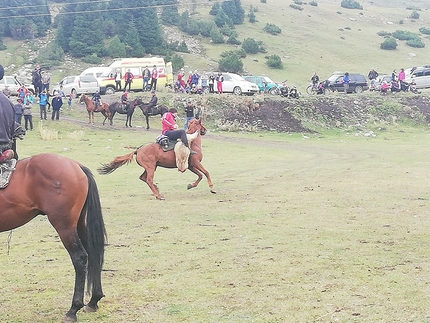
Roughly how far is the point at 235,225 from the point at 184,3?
86465 millimetres

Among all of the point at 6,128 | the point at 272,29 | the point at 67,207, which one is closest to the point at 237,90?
the point at 6,128

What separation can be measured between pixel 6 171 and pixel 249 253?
414 centimetres

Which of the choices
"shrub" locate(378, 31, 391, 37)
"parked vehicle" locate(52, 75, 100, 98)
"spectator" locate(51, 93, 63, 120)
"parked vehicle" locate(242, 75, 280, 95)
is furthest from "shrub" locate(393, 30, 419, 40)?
"spectator" locate(51, 93, 63, 120)

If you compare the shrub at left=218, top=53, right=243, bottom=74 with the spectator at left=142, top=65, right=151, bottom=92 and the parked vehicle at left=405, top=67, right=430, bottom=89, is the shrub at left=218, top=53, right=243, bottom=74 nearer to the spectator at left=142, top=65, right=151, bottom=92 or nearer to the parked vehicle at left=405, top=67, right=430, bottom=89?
the parked vehicle at left=405, top=67, right=430, bottom=89

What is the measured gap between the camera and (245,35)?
78.8 metres

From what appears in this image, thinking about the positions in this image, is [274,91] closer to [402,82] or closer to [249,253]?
[402,82]

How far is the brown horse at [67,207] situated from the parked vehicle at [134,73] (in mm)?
37782

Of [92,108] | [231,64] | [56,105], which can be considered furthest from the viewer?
[231,64]

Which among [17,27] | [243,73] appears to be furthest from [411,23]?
[17,27]

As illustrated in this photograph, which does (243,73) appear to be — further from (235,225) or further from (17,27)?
(235,225)

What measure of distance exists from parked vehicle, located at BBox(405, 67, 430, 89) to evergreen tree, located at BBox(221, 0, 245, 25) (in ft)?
122

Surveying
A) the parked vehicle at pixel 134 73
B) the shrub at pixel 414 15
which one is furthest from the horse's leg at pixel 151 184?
the shrub at pixel 414 15

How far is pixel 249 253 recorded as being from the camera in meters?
9.63

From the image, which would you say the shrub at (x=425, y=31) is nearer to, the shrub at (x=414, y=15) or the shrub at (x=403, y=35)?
the shrub at (x=403, y=35)
